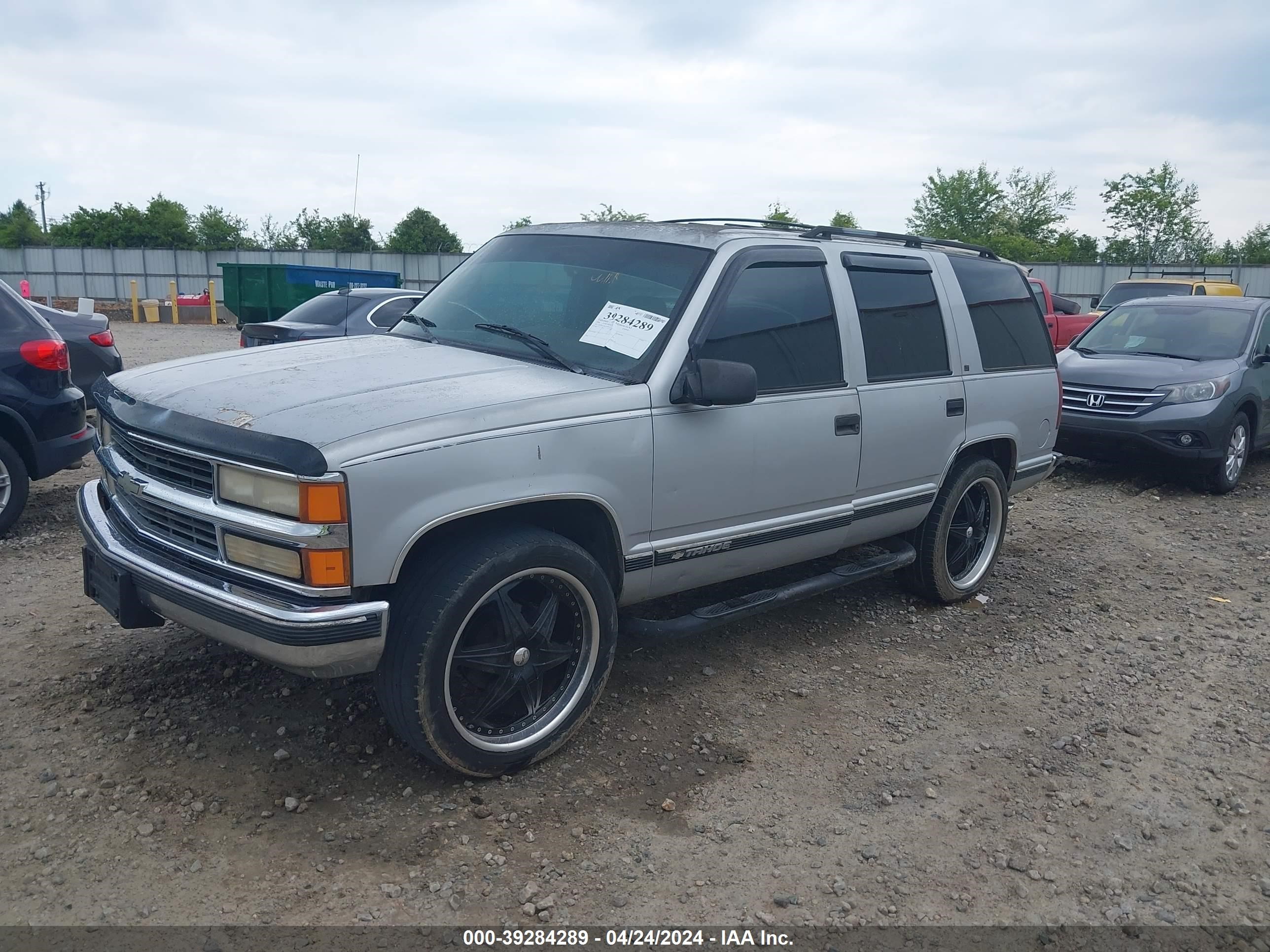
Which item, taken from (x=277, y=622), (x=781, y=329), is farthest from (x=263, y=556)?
(x=781, y=329)

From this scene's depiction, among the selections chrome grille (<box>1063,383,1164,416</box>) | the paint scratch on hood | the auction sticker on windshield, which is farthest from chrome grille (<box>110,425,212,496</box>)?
chrome grille (<box>1063,383,1164,416</box>)

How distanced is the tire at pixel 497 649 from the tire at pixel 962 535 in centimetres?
233

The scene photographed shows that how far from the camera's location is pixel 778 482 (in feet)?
13.8

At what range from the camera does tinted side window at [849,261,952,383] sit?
4730mm

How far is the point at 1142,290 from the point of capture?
20250 mm

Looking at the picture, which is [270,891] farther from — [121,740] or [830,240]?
[830,240]

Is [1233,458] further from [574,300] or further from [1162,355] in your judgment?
[574,300]

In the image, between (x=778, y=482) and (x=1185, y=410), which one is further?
(x=1185, y=410)

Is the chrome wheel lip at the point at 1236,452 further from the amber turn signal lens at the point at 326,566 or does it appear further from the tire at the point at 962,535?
the amber turn signal lens at the point at 326,566

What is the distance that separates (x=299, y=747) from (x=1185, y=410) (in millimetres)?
8017

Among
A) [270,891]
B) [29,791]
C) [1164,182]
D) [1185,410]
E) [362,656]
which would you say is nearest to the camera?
[270,891]

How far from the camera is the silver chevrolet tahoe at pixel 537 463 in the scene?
3.03 meters

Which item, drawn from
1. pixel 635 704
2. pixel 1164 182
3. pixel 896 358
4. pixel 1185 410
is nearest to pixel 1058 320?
pixel 1185 410

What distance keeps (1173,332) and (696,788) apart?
8.39m
